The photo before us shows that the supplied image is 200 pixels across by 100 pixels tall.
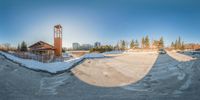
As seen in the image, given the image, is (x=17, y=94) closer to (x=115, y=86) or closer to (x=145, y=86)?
(x=115, y=86)

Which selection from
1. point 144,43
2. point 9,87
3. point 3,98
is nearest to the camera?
point 3,98

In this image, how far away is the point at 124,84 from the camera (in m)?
10.3

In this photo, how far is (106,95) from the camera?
8.16 meters

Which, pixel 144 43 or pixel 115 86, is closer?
pixel 115 86

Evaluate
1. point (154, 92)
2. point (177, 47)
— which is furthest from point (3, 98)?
point (177, 47)

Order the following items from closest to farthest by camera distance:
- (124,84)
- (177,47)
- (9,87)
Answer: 1. (9,87)
2. (124,84)
3. (177,47)

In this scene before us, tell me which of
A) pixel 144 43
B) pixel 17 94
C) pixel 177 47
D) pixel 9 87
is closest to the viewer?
pixel 17 94

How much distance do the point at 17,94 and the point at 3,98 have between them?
665mm

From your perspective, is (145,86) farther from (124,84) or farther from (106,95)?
(106,95)

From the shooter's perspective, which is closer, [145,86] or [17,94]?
[17,94]

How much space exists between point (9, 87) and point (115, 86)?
4798 millimetres

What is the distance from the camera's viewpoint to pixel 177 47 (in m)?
96.0

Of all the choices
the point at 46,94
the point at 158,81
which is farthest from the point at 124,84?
the point at 46,94

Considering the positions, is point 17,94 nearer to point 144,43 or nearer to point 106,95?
point 106,95
